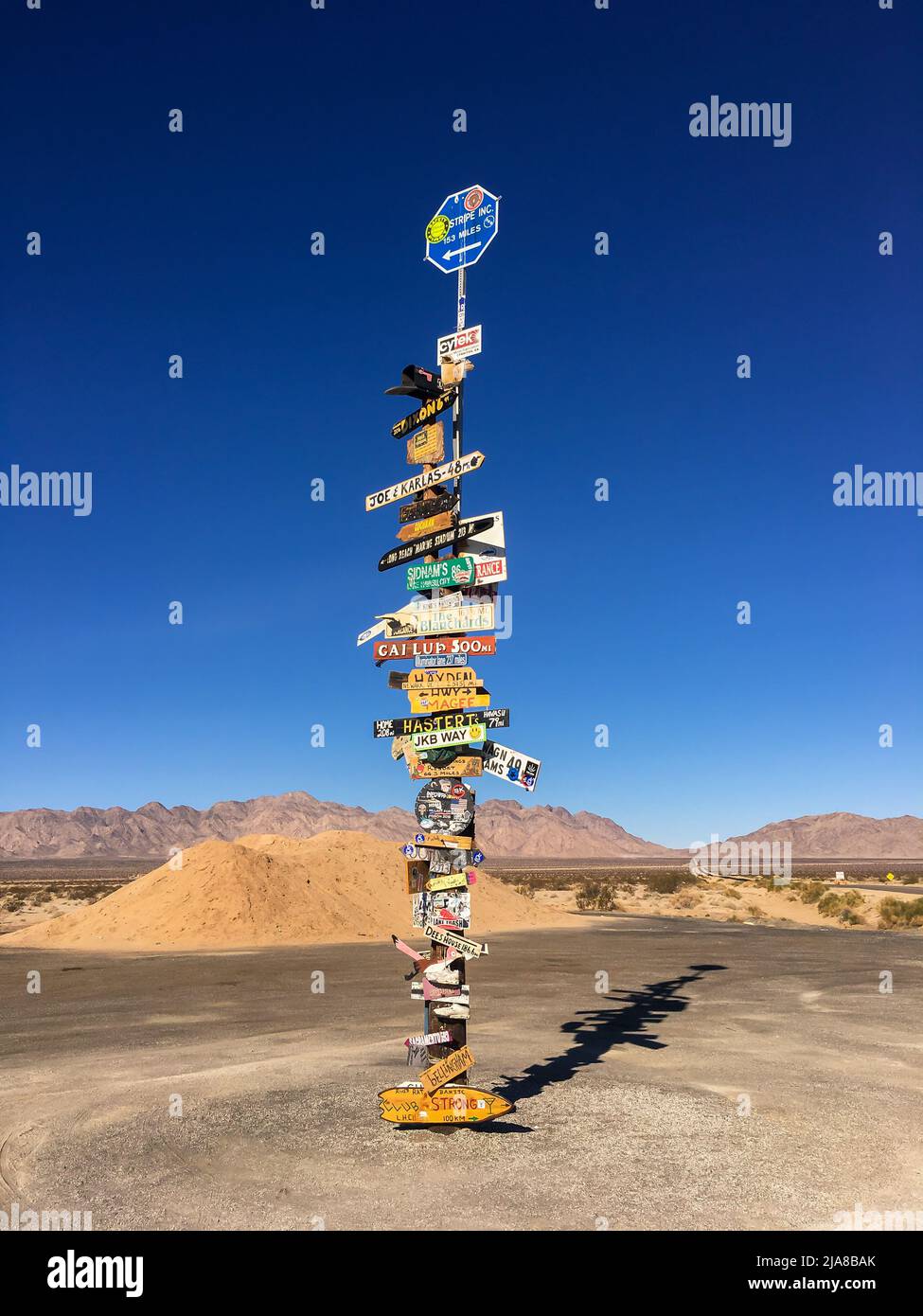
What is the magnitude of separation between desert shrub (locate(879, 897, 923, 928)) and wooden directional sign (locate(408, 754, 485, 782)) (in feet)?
120

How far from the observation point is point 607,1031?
45.1 feet

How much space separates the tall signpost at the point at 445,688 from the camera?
27.3 ft

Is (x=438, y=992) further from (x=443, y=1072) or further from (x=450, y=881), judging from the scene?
(x=450, y=881)

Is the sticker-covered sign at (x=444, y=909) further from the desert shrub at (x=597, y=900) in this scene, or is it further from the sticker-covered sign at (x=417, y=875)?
the desert shrub at (x=597, y=900)

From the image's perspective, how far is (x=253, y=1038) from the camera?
1327cm

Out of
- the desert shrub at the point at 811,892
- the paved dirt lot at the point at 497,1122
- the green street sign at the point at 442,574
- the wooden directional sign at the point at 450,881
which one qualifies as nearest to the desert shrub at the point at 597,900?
the desert shrub at the point at 811,892

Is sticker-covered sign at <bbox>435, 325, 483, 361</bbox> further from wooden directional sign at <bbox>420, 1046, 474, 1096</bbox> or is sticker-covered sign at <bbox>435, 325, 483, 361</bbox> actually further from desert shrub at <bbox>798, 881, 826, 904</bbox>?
desert shrub at <bbox>798, 881, 826, 904</bbox>

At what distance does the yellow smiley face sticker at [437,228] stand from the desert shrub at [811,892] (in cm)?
4604

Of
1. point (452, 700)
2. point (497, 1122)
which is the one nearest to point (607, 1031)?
point (497, 1122)

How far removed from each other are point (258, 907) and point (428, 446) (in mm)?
28043

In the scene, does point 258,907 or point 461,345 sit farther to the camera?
point 258,907
